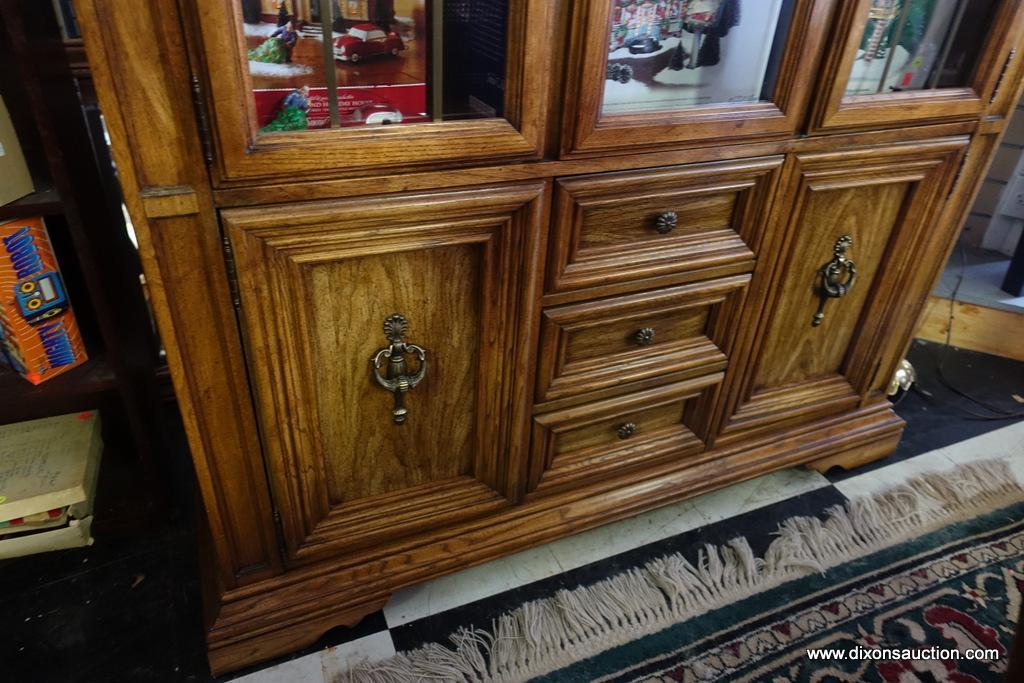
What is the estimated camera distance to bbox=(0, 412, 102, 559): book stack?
976mm

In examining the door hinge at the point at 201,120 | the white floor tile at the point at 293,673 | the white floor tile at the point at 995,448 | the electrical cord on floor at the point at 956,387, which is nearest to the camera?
the door hinge at the point at 201,120

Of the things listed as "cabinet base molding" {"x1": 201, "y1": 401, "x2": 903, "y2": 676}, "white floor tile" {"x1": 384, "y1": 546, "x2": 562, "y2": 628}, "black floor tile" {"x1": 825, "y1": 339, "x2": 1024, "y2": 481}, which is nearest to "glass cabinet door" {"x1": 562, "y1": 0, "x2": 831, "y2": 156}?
"cabinet base molding" {"x1": 201, "y1": 401, "x2": 903, "y2": 676}

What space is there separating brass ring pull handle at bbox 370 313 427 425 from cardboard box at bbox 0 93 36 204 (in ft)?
1.69

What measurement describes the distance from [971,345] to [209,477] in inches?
67.7

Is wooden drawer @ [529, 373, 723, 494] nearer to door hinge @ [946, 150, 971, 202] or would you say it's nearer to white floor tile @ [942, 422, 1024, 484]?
door hinge @ [946, 150, 971, 202]

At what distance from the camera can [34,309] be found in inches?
36.6

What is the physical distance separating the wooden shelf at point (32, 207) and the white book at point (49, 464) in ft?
1.20

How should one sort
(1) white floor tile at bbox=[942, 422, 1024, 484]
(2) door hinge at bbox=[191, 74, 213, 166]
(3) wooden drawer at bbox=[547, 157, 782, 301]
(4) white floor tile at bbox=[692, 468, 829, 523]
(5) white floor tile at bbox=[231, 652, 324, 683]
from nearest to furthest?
(2) door hinge at bbox=[191, 74, 213, 166]
(3) wooden drawer at bbox=[547, 157, 782, 301]
(5) white floor tile at bbox=[231, 652, 324, 683]
(4) white floor tile at bbox=[692, 468, 829, 523]
(1) white floor tile at bbox=[942, 422, 1024, 484]

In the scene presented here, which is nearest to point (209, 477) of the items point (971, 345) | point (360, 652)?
point (360, 652)

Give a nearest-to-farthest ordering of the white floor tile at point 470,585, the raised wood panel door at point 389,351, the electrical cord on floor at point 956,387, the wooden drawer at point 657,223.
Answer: the raised wood panel door at point 389,351, the wooden drawer at point 657,223, the white floor tile at point 470,585, the electrical cord on floor at point 956,387

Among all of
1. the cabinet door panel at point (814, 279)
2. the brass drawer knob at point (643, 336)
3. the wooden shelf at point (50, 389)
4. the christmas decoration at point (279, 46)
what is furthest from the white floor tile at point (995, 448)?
the wooden shelf at point (50, 389)

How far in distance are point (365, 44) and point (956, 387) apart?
4.89ft

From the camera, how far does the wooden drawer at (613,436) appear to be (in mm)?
1009

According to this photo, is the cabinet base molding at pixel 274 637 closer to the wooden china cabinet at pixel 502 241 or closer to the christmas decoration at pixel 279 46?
the wooden china cabinet at pixel 502 241
